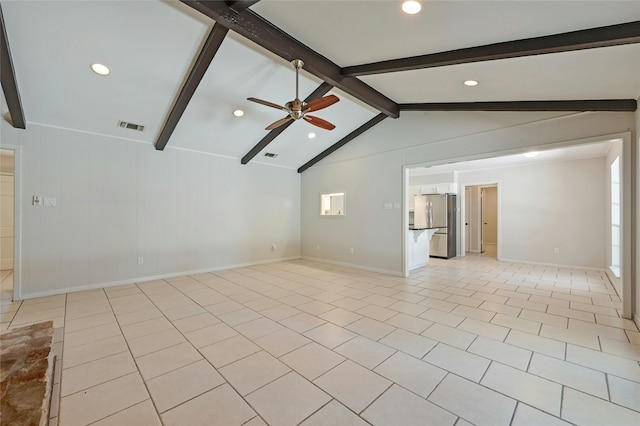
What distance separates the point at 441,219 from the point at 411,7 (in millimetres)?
6126

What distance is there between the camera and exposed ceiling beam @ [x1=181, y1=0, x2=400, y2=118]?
2.53 metres

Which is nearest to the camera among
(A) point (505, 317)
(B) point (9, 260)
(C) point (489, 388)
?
(C) point (489, 388)

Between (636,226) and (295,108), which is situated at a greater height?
(295,108)

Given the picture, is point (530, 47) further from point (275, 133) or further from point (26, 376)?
point (26, 376)

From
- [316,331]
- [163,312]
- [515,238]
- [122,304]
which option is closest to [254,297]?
[163,312]

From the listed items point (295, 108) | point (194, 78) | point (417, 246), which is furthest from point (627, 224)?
point (194, 78)

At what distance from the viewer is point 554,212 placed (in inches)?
247

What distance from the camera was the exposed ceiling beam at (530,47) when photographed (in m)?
1.98

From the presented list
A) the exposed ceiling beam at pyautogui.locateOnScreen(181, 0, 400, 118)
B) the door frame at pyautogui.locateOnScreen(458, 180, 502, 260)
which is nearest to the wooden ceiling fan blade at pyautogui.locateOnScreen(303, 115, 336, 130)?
the exposed ceiling beam at pyautogui.locateOnScreen(181, 0, 400, 118)

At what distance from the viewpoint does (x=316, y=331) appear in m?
2.83

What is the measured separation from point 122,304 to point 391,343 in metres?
3.58

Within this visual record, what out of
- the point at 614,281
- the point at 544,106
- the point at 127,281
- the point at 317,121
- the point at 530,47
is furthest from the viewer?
the point at 127,281

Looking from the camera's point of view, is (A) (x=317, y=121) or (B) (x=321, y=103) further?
(A) (x=317, y=121)

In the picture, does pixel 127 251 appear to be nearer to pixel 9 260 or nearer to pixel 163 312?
pixel 163 312
